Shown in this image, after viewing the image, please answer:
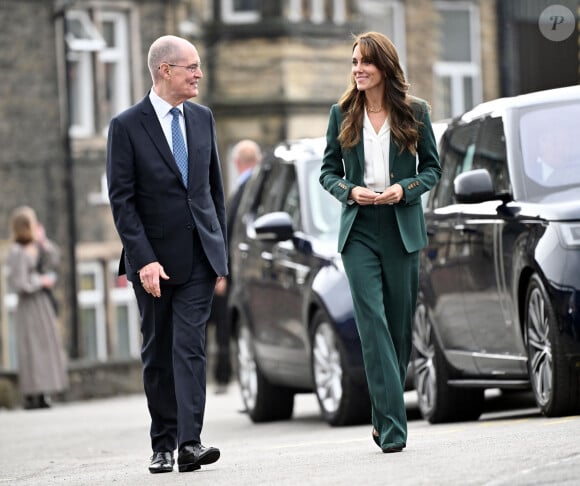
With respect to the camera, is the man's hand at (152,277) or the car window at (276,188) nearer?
the man's hand at (152,277)

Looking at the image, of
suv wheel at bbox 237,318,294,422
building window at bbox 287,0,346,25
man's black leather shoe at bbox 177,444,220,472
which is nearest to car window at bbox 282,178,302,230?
suv wheel at bbox 237,318,294,422

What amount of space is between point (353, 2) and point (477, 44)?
5.31 meters

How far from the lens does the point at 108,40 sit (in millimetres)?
35000

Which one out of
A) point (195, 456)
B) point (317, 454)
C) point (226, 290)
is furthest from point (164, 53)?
point (226, 290)

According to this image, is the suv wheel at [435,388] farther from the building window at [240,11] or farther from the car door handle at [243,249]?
the building window at [240,11]

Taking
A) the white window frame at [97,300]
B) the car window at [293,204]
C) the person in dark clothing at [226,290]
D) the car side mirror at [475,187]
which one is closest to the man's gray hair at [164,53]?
the car side mirror at [475,187]

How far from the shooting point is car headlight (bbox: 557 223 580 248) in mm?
11664

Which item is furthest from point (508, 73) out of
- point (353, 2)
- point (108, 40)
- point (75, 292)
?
point (75, 292)

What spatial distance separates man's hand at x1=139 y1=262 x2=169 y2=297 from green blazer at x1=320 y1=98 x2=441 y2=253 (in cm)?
89

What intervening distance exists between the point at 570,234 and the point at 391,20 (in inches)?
1140

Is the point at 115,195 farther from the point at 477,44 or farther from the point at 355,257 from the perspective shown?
the point at 477,44

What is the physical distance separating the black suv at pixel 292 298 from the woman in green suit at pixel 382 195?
12.8 feet

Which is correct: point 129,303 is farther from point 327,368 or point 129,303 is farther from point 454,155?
point 454,155

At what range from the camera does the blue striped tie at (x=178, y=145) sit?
10602mm
